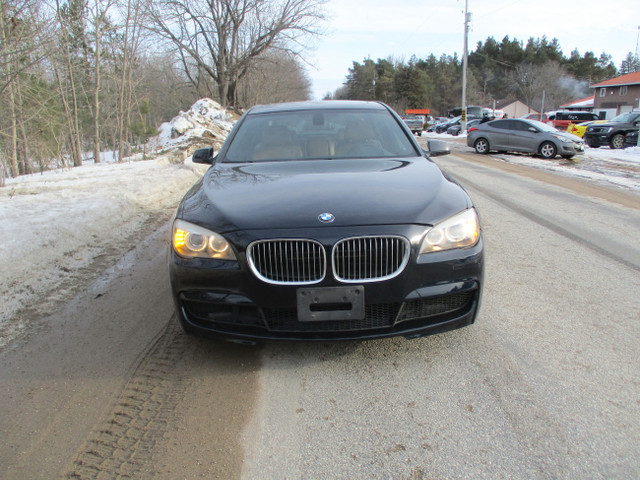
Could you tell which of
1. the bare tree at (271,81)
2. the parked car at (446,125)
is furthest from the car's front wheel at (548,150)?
the parked car at (446,125)

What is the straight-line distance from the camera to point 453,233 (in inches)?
110

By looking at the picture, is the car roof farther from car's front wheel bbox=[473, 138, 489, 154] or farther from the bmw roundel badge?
car's front wheel bbox=[473, 138, 489, 154]

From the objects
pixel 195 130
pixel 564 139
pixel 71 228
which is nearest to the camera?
pixel 71 228

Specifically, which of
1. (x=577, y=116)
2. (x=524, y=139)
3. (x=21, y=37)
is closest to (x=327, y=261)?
(x=21, y=37)

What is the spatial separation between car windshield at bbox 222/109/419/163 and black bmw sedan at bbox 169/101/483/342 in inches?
37.8

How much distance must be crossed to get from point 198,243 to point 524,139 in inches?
711

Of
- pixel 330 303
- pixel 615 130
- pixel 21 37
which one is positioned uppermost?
pixel 21 37

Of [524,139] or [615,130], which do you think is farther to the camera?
[615,130]

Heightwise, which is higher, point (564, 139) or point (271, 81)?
point (271, 81)

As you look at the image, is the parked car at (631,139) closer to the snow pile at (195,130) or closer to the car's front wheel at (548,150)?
the car's front wheel at (548,150)

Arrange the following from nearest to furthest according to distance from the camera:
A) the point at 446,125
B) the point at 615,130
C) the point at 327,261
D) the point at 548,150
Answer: the point at 327,261
the point at 548,150
the point at 615,130
the point at 446,125

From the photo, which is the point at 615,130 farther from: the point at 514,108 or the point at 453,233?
the point at 514,108

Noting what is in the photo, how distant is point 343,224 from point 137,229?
4828mm

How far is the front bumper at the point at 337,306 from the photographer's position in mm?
2635
